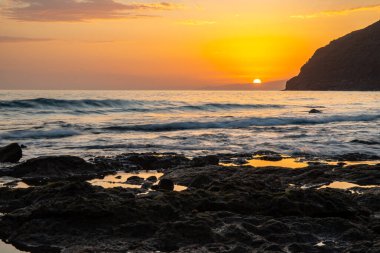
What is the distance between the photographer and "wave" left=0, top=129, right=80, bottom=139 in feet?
95.1

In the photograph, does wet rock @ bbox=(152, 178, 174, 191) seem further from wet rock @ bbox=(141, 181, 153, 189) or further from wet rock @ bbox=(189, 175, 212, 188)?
wet rock @ bbox=(189, 175, 212, 188)

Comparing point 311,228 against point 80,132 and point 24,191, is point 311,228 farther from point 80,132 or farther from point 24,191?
point 80,132

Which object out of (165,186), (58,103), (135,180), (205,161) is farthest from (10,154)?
(58,103)

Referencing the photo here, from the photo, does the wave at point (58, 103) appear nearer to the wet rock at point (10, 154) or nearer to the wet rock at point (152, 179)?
the wet rock at point (10, 154)

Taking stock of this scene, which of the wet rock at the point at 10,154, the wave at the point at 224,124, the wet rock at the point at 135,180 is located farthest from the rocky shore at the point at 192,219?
the wave at the point at 224,124

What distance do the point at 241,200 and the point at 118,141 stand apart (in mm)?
17035

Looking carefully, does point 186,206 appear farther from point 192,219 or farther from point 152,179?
point 152,179

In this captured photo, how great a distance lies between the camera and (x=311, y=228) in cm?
869

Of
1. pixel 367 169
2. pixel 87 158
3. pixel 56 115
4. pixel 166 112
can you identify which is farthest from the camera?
pixel 166 112

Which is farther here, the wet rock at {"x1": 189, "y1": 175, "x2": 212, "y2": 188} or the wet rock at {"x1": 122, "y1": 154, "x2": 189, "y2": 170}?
the wet rock at {"x1": 122, "y1": 154, "x2": 189, "y2": 170}

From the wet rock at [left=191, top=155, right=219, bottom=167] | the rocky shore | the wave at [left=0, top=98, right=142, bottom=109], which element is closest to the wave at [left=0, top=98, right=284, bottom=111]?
the wave at [left=0, top=98, right=142, bottom=109]

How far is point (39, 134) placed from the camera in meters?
30.3

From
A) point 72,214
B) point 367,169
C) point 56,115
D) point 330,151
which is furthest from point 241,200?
point 56,115

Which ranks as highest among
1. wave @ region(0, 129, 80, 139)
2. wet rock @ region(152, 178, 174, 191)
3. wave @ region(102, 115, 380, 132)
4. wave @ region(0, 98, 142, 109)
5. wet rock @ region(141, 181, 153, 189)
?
wet rock @ region(152, 178, 174, 191)
